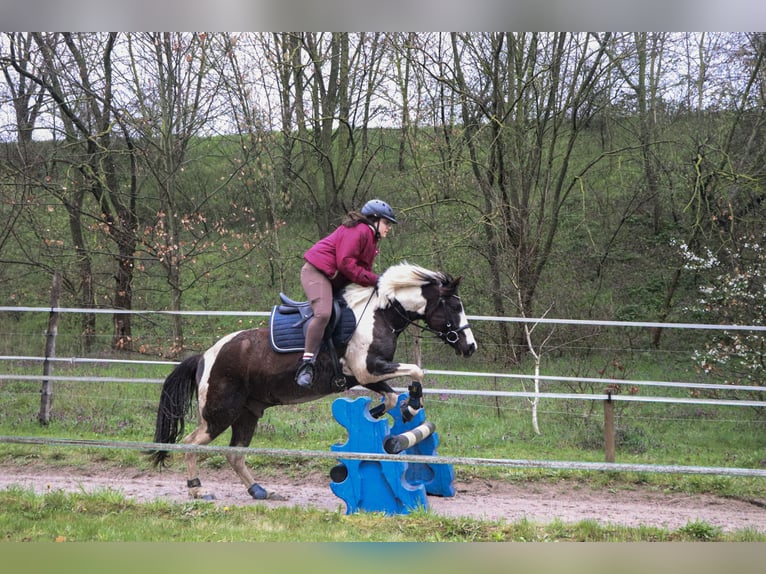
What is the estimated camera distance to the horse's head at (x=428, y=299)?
18.3ft

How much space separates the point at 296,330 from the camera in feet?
18.4

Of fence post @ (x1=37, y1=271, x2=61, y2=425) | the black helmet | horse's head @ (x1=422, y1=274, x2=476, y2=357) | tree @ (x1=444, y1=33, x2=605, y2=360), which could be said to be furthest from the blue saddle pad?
tree @ (x1=444, y1=33, x2=605, y2=360)

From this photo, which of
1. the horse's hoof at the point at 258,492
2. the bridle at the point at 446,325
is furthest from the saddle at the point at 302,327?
the horse's hoof at the point at 258,492

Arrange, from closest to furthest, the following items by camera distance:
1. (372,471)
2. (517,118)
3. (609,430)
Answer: (372,471), (609,430), (517,118)

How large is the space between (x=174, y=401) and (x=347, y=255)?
80.0 inches

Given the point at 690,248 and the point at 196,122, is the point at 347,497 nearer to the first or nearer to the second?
the point at 196,122

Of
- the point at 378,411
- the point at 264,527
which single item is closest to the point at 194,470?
the point at 264,527

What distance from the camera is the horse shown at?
217 inches

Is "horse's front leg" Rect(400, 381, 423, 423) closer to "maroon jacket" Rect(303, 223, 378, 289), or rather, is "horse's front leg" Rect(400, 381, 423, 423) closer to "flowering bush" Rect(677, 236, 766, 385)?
"maroon jacket" Rect(303, 223, 378, 289)

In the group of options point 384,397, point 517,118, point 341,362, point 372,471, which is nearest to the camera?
point 372,471

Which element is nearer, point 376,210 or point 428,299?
point 376,210

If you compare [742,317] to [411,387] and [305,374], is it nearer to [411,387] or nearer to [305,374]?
[411,387]

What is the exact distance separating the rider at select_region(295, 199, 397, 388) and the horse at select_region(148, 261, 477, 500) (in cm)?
19
